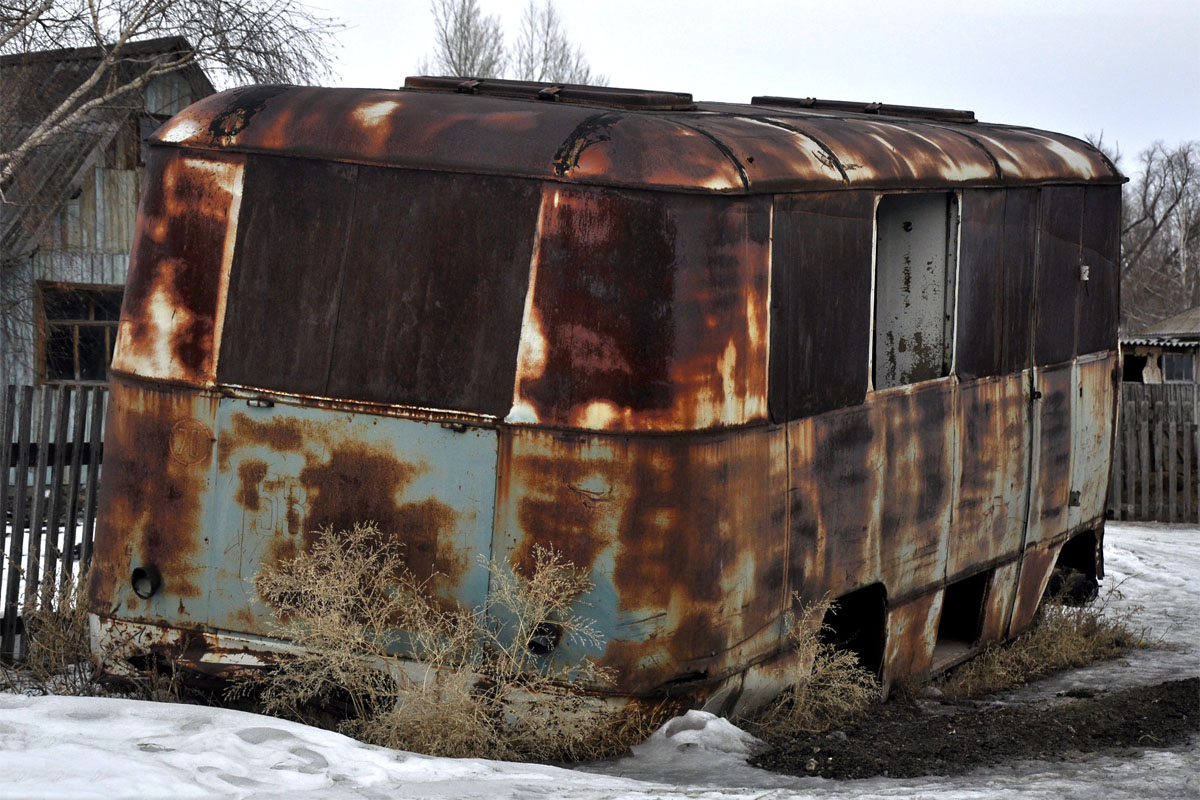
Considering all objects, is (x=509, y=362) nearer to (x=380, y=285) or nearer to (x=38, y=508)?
(x=380, y=285)

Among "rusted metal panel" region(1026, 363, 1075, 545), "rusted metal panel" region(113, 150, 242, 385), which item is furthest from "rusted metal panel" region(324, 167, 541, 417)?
"rusted metal panel" region(1026, 363, 1075, 545)

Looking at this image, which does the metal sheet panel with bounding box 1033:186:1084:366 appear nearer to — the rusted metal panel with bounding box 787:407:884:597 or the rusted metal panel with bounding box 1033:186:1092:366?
the rusted metal panel with bounding box 1033:186:1092:366

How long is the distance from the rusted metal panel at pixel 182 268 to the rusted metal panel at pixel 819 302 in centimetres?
212

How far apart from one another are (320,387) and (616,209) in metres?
1.29

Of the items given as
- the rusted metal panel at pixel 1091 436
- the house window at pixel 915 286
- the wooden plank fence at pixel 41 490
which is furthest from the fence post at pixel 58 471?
the rusted metal panel at pixel 1091 436

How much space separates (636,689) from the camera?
482cm

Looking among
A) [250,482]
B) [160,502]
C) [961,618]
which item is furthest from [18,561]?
[961,618]

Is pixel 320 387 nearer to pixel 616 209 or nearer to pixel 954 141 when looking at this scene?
pixel 616 209

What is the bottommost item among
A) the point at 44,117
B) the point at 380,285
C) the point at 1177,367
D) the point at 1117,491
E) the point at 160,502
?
the point at 160,502

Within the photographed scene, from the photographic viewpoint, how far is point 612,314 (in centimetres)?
473

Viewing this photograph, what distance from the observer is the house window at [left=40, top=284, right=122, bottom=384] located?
16375 mm

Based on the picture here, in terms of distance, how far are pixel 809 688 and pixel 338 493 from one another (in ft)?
6.82

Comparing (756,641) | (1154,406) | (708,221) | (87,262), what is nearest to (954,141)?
(708,221)

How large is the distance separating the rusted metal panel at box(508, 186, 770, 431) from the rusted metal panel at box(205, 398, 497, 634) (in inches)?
13.0
